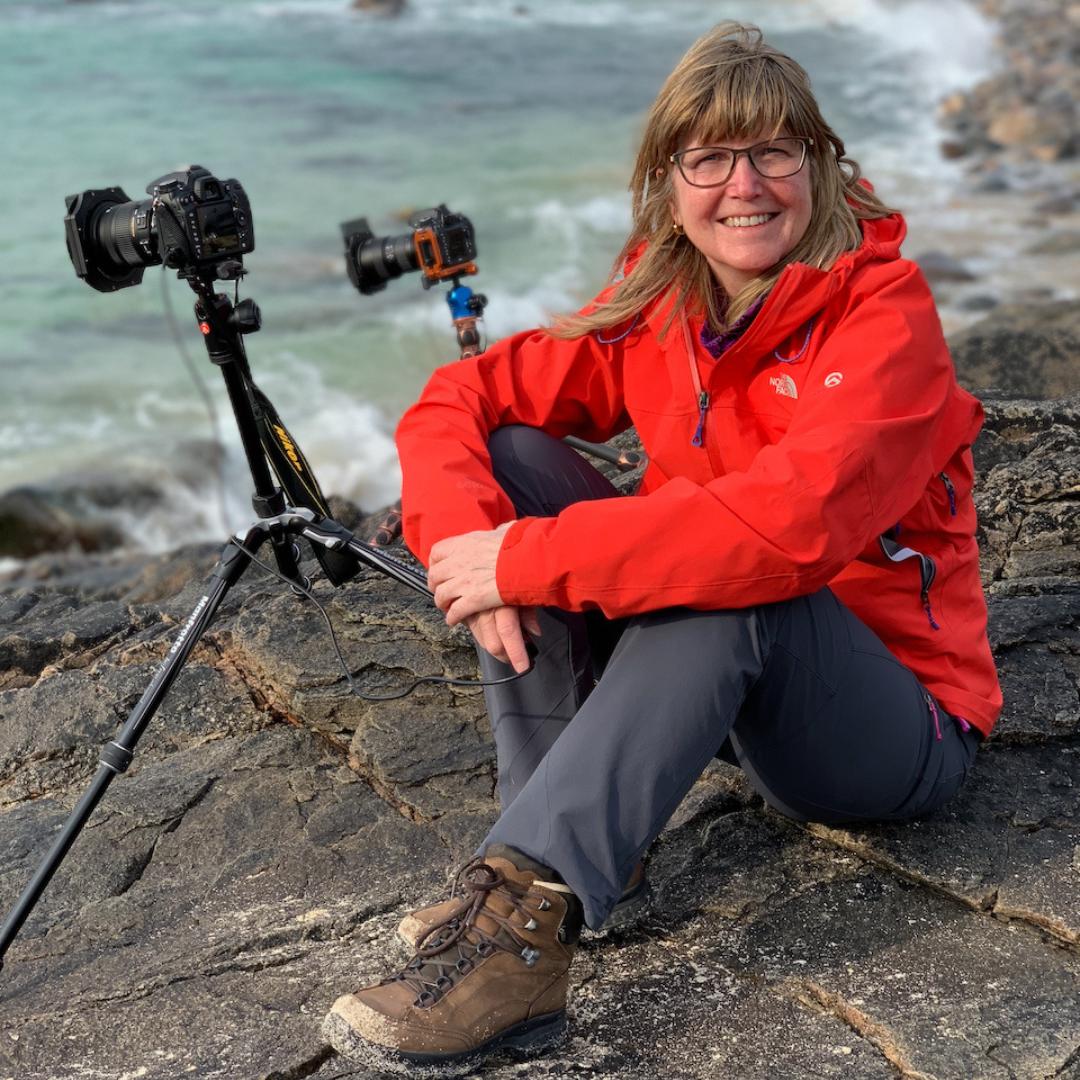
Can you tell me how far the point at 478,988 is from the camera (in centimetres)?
210

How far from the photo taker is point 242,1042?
229cm

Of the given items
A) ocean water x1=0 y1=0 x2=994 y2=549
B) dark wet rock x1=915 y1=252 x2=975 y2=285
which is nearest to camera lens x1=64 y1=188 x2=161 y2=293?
ocean water x1=0 y1=0 x2=994 y2=549

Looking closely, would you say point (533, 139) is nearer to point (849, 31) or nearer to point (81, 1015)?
point (849, 31)

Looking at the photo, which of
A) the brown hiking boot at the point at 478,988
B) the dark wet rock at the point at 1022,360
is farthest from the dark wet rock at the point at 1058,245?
the brown hiking boot at the point at 478,988

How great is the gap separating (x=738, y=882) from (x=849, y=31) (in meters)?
32.7

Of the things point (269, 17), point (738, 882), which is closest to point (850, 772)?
point (738, 882)

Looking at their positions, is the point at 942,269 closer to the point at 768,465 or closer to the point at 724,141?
the point at 724,141

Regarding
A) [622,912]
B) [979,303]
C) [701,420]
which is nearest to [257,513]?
[701,420]

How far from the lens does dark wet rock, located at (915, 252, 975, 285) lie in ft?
40.3

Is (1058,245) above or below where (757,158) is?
below

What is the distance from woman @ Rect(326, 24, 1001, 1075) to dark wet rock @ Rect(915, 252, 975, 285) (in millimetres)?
9943

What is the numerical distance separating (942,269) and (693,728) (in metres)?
11.2

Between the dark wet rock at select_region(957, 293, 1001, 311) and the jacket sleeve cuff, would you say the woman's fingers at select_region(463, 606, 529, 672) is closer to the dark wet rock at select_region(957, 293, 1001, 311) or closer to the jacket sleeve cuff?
the jacket sleeve cuff

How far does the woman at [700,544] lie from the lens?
211cm
